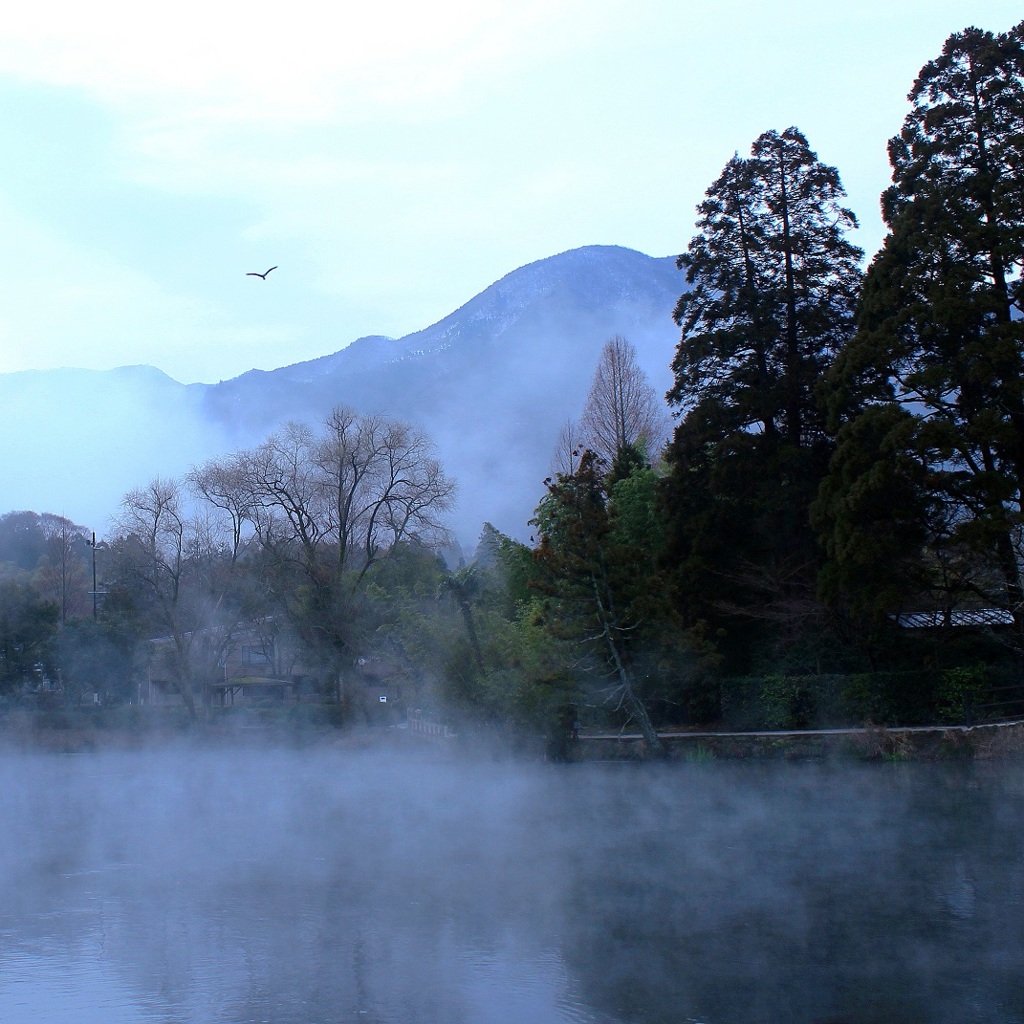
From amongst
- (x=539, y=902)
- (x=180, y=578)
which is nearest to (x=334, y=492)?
(x=180, y=578)

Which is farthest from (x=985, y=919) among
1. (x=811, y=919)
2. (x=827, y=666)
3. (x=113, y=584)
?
(x=113, y=584)

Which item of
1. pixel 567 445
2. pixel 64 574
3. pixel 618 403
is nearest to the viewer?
pixel 618 403

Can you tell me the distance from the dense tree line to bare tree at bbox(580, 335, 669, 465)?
11.1 m

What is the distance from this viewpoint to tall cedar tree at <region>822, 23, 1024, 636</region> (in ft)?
78.3

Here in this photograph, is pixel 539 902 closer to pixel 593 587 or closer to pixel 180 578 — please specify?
pixel 593 587

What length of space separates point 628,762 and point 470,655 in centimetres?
A: 589

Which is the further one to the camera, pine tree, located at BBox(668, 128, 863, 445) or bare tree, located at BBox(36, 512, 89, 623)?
bare tree, located at BBox(36, 512, 89, 623)

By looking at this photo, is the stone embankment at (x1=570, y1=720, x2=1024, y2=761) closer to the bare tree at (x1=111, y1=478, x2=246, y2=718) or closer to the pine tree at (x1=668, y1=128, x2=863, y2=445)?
the pine tree at (x1=668, y1=128, x2=863, y2=445)

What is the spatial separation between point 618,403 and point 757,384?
22.9 metres

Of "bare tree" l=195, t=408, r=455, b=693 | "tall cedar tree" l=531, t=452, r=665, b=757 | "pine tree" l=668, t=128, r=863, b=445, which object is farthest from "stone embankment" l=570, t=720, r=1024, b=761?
"bare tree" l=195, t=408, r=455, b=693

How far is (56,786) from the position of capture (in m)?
29.1

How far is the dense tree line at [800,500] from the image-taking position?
24.5m

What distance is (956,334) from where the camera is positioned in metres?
24.9

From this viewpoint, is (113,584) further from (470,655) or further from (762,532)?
(762,532)
